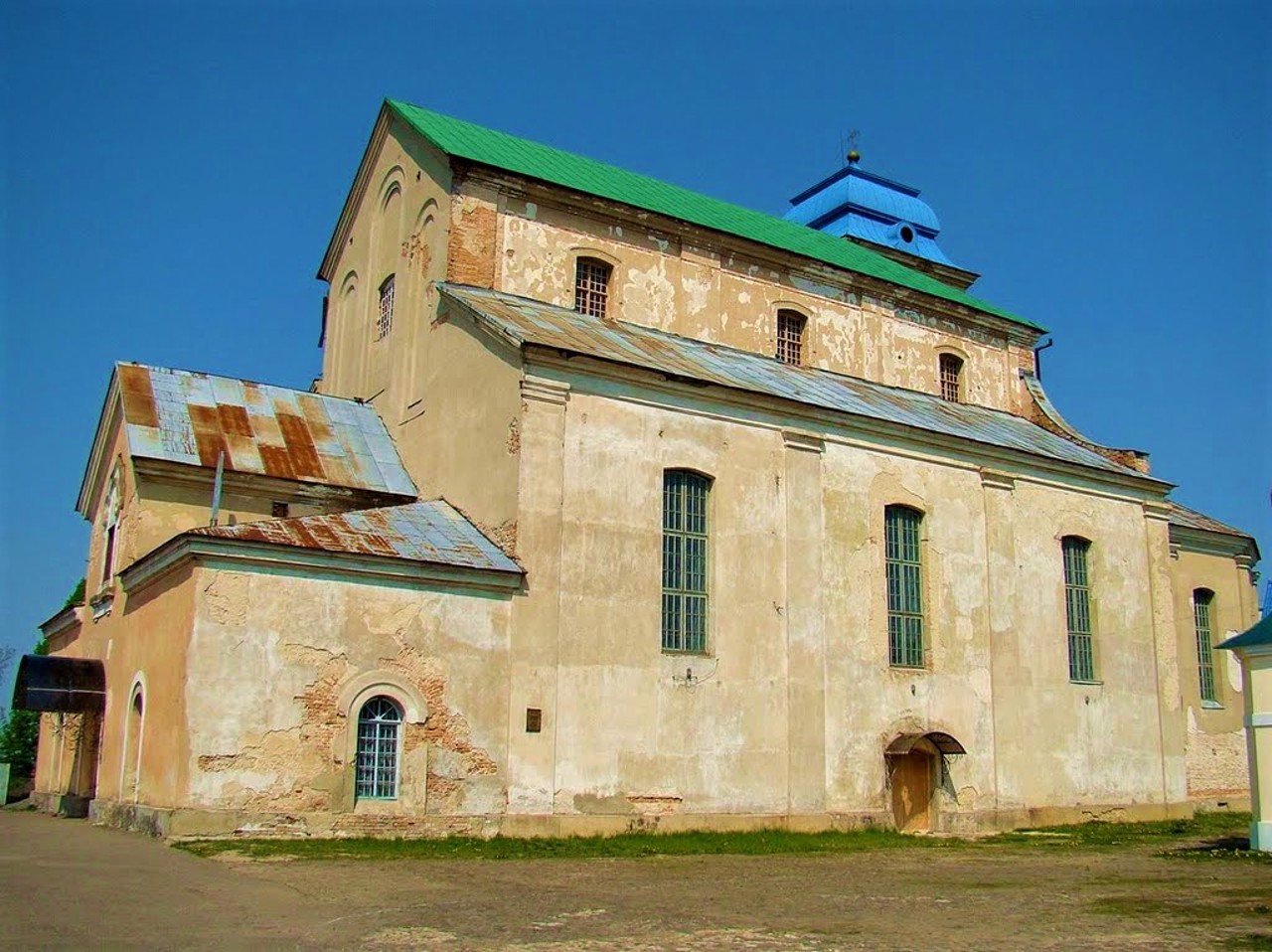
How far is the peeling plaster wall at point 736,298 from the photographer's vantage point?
2238cm

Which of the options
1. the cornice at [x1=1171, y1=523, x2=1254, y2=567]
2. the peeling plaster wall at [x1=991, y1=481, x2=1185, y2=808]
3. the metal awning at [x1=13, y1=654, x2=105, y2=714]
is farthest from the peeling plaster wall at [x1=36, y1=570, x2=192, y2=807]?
the cornice at [x1=1171, y1=523, x2=1254, y2=567]

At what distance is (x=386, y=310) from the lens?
24.0 meters

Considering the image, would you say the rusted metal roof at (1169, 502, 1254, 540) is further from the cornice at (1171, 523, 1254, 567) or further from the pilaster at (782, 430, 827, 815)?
the pilaster at (782, 430, 827, 815)

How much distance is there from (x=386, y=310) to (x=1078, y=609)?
15213 mm

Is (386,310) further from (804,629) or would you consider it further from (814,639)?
(814,639)

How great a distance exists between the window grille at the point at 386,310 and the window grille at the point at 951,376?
12.6m

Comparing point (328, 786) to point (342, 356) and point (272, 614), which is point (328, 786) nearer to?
point (272, 614)

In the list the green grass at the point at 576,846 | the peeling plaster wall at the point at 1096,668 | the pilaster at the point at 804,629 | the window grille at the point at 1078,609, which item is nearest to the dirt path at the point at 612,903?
the green grass at the point at 576,846

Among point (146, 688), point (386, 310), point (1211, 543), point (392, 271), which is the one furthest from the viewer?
point (1211, 543)

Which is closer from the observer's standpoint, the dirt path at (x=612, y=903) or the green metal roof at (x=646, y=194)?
the dirt path at (x=612, y=903)

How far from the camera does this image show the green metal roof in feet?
75.3

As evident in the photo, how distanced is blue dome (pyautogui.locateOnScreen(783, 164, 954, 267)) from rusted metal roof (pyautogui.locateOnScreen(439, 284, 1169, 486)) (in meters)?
10.6

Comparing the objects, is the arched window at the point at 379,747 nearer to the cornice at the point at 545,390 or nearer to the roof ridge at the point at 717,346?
the cornice at the point at 545,390

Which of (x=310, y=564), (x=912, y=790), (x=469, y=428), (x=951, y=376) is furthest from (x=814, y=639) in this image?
(x=951, y=376)
